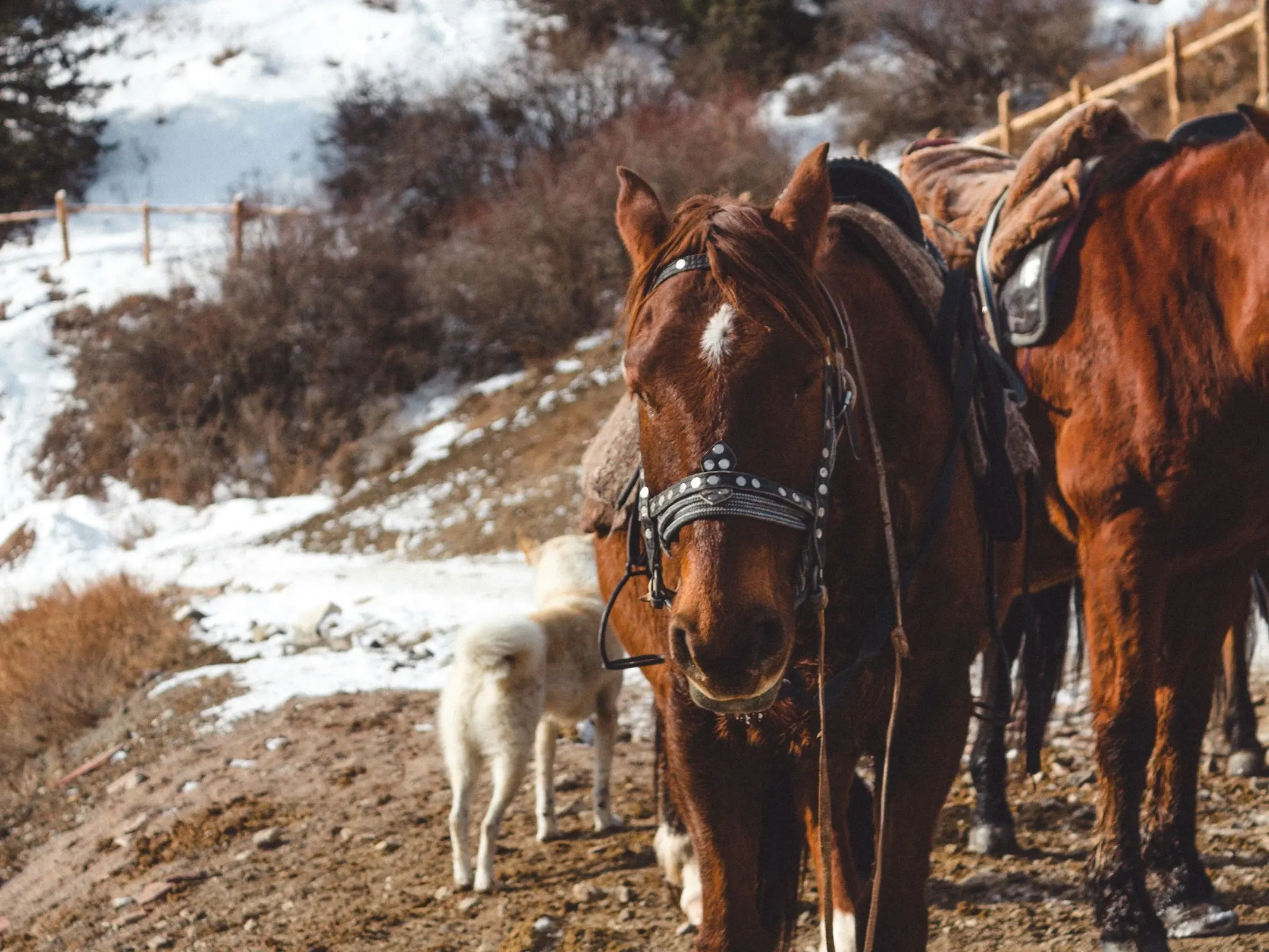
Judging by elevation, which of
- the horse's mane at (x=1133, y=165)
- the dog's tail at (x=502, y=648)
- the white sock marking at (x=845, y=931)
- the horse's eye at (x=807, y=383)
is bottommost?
the white sock marking at (x=845, y=931)

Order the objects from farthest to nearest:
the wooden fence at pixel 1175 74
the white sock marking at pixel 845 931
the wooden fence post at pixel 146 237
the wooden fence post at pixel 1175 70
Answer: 1. the wooden fence post at pixel 146 237
2. the wooden fence post at pixel 1175 70
3. the wooden fence at pixel 1175 74
4. the white sock marking at pixel 845 931

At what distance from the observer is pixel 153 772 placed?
7531 mm

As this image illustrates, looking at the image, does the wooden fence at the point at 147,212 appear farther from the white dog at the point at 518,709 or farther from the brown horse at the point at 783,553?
the brown horse at the point at 783,553

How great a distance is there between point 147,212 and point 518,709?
87.2ft

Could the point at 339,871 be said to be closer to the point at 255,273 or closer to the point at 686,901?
the point at 686,901

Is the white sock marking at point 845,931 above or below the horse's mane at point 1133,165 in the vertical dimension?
below

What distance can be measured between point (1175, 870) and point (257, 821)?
456cm

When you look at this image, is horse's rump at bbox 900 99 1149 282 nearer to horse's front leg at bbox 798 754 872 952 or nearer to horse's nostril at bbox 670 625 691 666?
horse's front leg at bbox 798 754 872 952

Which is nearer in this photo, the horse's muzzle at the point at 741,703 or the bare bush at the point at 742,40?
the horse's muzzle at the point at 741,703

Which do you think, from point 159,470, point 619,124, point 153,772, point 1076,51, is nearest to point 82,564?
point 159,470

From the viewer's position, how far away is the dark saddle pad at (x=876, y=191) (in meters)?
3.46

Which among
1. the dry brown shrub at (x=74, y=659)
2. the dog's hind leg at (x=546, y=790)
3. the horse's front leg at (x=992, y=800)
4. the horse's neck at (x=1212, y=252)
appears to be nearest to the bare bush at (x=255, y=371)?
the dry brown shrub at (x=74, y=659)

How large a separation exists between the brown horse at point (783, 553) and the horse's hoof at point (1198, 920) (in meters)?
1.69

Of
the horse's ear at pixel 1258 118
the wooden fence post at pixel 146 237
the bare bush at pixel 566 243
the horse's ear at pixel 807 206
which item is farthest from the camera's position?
the wooden fence post at pixel 146 237
